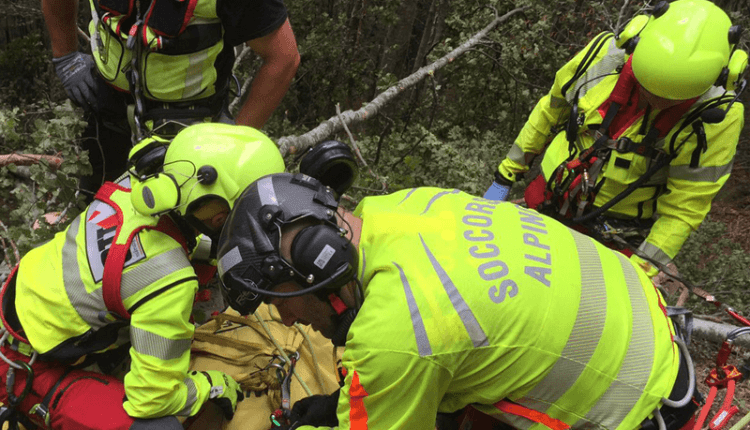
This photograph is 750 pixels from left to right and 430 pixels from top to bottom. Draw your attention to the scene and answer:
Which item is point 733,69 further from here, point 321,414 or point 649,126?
point 321,414

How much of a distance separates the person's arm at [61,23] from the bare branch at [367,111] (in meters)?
1.19

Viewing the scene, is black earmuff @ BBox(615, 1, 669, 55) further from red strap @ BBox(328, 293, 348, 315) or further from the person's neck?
red strap @ BBox(328, 293, 348, 315)

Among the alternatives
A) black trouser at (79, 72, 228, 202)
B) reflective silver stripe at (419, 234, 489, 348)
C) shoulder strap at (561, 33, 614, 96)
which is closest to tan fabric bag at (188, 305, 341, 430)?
black trouser at (79, 72, 228, 202)

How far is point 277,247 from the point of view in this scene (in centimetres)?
129

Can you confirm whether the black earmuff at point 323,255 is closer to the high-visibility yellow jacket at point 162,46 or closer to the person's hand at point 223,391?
the person's hand at point 223,391

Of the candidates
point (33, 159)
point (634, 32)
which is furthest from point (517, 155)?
point (33, 159)

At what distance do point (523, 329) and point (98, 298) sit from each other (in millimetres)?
1518

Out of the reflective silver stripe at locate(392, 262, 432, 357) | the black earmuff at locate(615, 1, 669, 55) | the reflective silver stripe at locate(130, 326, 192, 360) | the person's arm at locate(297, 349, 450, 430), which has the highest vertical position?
the black earmuff at locate(615, 1, 669, 55)

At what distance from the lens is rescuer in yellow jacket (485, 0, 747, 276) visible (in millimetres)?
2270

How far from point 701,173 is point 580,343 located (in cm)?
177

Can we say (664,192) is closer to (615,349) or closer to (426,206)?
(615,349)

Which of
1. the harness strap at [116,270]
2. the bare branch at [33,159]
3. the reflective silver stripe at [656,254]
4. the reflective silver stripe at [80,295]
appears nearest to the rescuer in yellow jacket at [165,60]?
the bare branch at [33,159]

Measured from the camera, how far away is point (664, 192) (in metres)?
2.79

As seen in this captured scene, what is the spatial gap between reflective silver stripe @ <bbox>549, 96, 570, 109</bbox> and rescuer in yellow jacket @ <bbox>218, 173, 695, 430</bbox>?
1755mm
